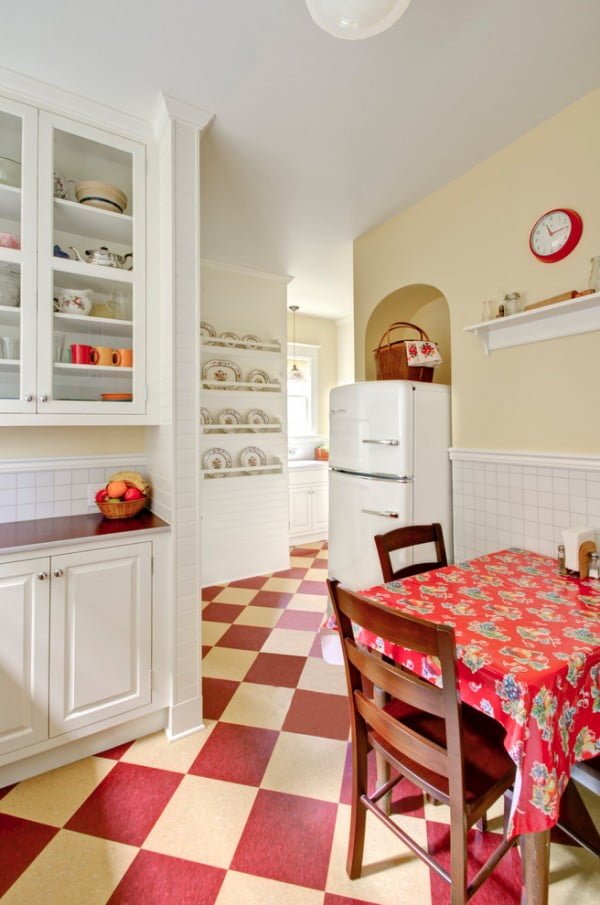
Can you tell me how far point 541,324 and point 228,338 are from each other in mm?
2458

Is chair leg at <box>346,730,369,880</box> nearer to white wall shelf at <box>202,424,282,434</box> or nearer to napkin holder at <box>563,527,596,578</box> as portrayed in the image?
napkin holder at <box>563,527,596,578</box>

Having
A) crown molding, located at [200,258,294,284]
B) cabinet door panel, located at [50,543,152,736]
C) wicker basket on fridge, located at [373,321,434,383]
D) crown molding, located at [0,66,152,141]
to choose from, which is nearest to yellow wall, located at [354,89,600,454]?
wicker basket on fridge, located at [373,321,434,383]

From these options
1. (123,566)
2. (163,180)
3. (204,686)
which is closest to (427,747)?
(123,566)

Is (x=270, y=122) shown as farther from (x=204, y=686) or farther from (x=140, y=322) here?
(x=204, y=686)

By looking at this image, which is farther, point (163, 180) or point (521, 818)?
point (163, 180)

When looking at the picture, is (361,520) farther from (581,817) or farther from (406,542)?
(581,817)

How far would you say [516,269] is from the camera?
2.02 metres

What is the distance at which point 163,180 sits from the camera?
187cm

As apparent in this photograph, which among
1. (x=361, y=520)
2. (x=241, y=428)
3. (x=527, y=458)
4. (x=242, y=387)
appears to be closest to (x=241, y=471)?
(x=241, y=428)

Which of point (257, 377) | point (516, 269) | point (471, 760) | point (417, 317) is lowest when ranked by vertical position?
point (471, 760)

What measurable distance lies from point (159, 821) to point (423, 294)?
3.02 meters

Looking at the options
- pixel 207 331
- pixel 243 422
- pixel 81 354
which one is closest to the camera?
pixel 81 354

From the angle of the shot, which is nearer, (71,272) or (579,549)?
(579,549)

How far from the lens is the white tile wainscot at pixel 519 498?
1773 millimetres
